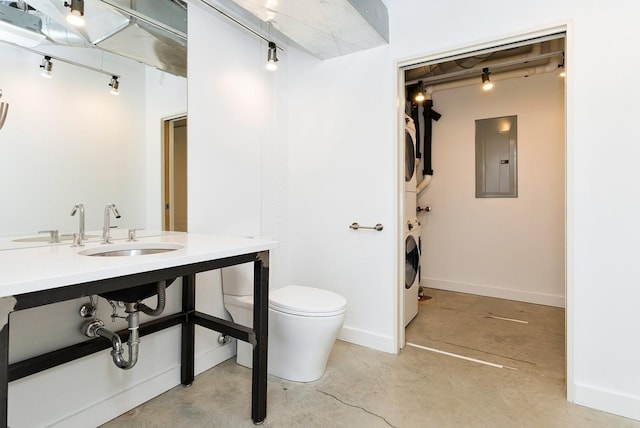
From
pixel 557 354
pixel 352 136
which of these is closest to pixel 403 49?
pixel 352 136

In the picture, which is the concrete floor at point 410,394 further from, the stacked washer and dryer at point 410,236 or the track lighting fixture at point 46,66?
the track lighting fixture at point 46,66

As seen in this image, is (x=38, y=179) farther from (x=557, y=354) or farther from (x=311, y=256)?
(x=557, y=354)

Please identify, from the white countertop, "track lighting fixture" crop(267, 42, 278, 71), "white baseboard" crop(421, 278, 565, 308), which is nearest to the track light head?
"track lighting fixture" crop(267, 42, 278, 71)

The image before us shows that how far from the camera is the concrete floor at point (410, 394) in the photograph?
162 centimetres

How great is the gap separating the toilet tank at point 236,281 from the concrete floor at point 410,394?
0.48m

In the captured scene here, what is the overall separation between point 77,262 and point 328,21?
1814mm

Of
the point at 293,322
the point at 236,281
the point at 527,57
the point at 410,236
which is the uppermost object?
the point at 527,57

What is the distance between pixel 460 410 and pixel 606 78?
1.82 m

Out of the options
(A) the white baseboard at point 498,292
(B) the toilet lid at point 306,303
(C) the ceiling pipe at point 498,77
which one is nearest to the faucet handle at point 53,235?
(B) the toilet lid at point 306,303

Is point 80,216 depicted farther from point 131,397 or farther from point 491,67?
point 491,67

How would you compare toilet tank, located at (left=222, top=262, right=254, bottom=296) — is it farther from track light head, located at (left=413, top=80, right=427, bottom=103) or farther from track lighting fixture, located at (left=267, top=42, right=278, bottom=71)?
track light head, located at (left=413, top=80, right=427, bottom=103)

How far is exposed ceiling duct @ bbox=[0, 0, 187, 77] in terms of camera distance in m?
1.49

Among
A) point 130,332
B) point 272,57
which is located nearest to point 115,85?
point 272,57

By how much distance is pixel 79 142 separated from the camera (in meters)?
1.63
